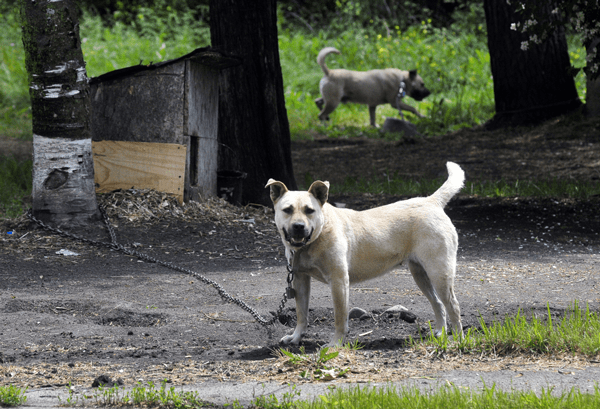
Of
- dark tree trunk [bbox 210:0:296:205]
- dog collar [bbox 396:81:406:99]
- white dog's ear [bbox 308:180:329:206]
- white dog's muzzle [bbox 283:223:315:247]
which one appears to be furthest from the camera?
dog collar [bbox 396:81:406:99]

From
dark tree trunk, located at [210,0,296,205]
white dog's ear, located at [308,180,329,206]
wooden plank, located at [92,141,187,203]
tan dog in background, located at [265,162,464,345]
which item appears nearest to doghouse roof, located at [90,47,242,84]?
dark tree trunk, located at [210,0,296,205]

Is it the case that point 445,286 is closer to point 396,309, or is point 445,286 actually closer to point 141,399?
point 396,309

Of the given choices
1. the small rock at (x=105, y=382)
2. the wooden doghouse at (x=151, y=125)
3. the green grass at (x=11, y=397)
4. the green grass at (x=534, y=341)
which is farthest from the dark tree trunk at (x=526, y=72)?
the green grass at (x=11, y=397)

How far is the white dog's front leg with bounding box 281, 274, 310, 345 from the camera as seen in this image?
14.1 ft

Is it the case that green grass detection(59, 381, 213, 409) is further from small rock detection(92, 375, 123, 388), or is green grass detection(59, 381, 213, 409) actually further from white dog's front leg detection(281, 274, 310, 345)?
white dog's front leg detection(281, 274, 310, 345)

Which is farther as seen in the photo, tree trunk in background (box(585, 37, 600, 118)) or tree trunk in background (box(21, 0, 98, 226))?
tree trunk in background (box(585, 37, 600, 118))

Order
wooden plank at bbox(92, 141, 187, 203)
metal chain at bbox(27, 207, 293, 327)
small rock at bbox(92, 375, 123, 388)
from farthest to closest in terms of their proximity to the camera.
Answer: wooden plank at bbox(92, 141, 187, 203) < metal chain at bbox(27, 207, 293, 327) < small rock at bbox(92, 375, 123, 388)

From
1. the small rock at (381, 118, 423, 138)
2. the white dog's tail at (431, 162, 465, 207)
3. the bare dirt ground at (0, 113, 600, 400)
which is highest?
the small rock at (381, 118, 423, 138)

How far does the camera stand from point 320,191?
4.03 metres

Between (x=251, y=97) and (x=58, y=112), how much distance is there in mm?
2594

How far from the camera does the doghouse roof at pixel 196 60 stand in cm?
752

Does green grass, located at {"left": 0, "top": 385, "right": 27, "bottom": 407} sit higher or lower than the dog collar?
lower

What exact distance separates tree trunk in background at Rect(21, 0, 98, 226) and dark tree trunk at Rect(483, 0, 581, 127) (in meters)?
8.27

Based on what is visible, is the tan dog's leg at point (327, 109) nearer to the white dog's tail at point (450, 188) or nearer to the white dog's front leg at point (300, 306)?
the white dog's tail at point (450, 188)
